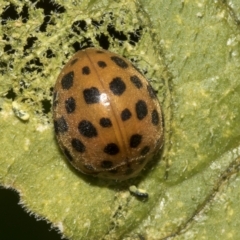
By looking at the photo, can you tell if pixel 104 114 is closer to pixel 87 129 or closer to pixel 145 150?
pixel 87 129

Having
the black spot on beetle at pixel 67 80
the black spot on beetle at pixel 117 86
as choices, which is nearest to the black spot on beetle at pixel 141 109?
the black spot on beetle at pixel 117 86

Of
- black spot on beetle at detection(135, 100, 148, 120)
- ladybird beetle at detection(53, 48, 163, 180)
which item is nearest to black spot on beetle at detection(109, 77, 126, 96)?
ladybird beetle at detection(53, 48, 163, 180)

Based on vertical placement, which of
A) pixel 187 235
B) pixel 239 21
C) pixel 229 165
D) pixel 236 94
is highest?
pixel 239 21

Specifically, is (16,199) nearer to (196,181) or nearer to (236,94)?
(196,181)

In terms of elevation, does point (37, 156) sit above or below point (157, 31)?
below

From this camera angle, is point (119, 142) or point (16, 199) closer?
point (119, 142)

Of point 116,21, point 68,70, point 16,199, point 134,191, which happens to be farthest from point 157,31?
point 16,199

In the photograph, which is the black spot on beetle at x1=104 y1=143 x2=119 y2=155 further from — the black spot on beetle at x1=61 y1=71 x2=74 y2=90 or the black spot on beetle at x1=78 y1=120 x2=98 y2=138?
the black spot on beetle at x1=61 y1=71 x2=74 y2=90
